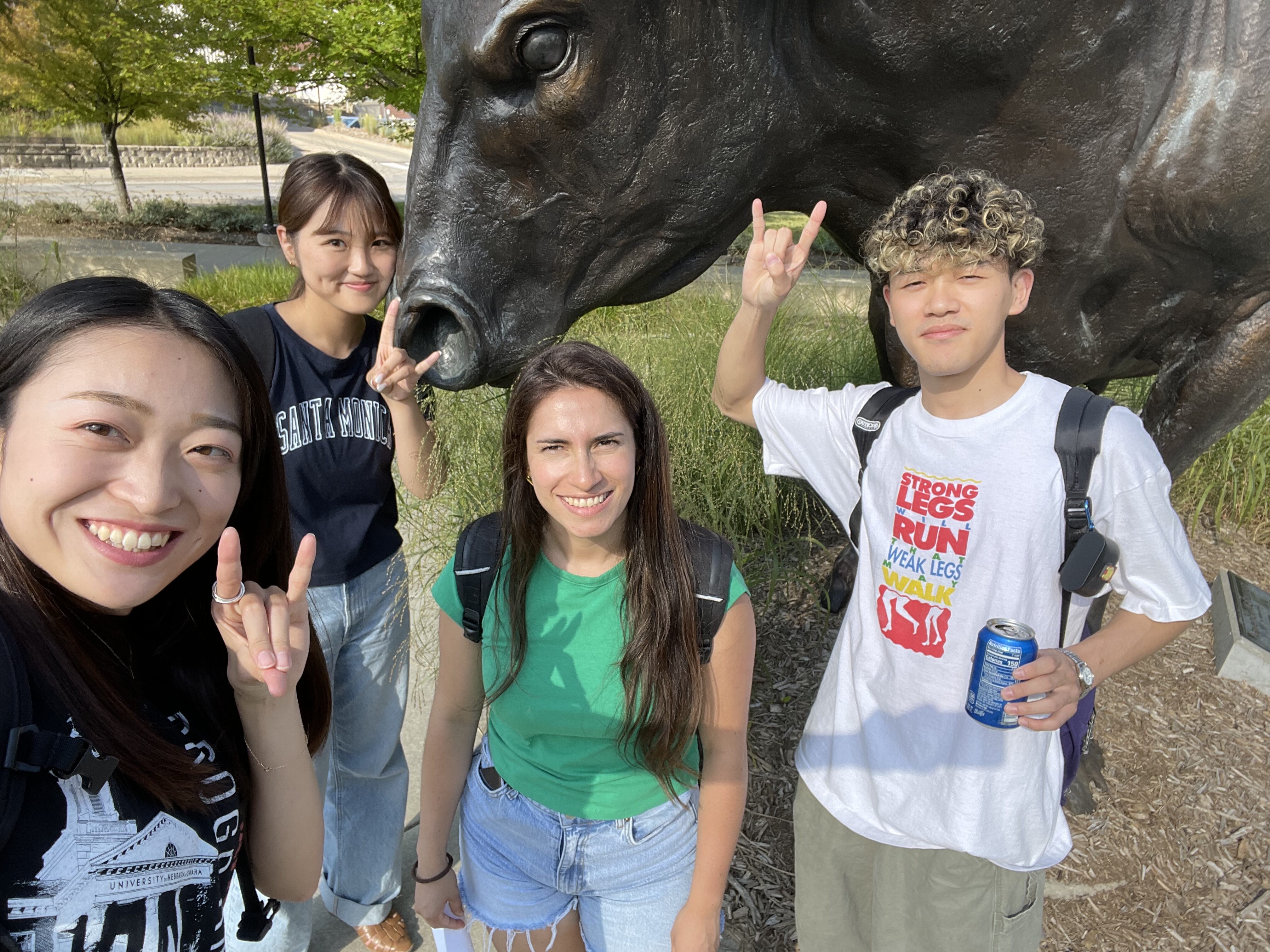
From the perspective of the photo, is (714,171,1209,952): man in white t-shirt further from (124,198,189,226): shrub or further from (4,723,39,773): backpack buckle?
(124,198,189,226): shrub

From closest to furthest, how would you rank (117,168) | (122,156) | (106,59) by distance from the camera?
(106,59)
(117,168)
(122,156)

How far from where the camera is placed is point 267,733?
4.43 feet

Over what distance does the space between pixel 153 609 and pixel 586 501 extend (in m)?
0.76

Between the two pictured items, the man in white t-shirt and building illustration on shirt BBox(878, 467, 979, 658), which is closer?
the man in white t-shirt

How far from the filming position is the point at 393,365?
2057 millimetres

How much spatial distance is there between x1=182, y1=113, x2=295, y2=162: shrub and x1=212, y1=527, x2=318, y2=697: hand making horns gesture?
1192 inches

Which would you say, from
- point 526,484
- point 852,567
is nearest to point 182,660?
point 526,484

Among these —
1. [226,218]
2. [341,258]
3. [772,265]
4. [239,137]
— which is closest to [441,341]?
[341,258]

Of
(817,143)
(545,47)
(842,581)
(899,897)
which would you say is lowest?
(842,581)

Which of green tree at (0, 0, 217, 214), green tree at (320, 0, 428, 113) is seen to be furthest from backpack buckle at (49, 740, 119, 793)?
green tree at (0, 0, 217, 214)

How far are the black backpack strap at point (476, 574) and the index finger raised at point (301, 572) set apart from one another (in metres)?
0.58

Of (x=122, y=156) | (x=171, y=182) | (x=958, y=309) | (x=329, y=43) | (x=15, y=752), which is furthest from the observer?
(x=122, y=156)

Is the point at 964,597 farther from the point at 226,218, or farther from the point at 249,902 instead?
the point at 226,218

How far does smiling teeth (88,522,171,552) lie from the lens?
112cm
